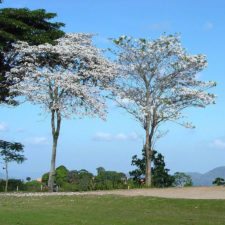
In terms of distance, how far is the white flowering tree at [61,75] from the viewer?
1088 inches

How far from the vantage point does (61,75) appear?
27.8 m

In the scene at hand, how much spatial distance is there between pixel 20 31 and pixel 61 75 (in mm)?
3671

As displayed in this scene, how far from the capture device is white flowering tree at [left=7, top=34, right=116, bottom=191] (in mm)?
27625

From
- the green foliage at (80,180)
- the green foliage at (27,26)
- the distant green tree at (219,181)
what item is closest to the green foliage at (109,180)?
the green foliage at (80,180)

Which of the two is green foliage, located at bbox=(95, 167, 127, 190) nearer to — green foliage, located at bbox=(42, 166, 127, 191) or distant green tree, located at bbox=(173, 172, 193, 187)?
green foliage, located at bbox=(42, 166, 127, 191)

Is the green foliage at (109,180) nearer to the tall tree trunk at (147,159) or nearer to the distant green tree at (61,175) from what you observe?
the tall tree trunk at (147,159)

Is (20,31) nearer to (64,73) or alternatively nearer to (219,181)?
(64,73)

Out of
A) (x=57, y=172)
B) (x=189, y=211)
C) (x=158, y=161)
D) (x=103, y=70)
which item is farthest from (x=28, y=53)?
(x=189, y=211)

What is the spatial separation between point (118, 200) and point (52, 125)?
9.55 meters

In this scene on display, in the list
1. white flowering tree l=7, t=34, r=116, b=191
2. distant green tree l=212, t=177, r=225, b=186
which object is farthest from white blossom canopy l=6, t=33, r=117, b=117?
distant green tree l=212, t=177, r=225, b=186

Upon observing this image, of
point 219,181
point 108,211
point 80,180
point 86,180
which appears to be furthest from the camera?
point 80,180

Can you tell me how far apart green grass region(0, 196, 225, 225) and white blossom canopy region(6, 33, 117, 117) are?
26.8ft

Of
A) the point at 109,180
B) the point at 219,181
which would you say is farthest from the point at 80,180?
the point at 219,181

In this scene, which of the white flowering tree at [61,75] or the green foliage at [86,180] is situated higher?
the white flowering tree at [61,75]
